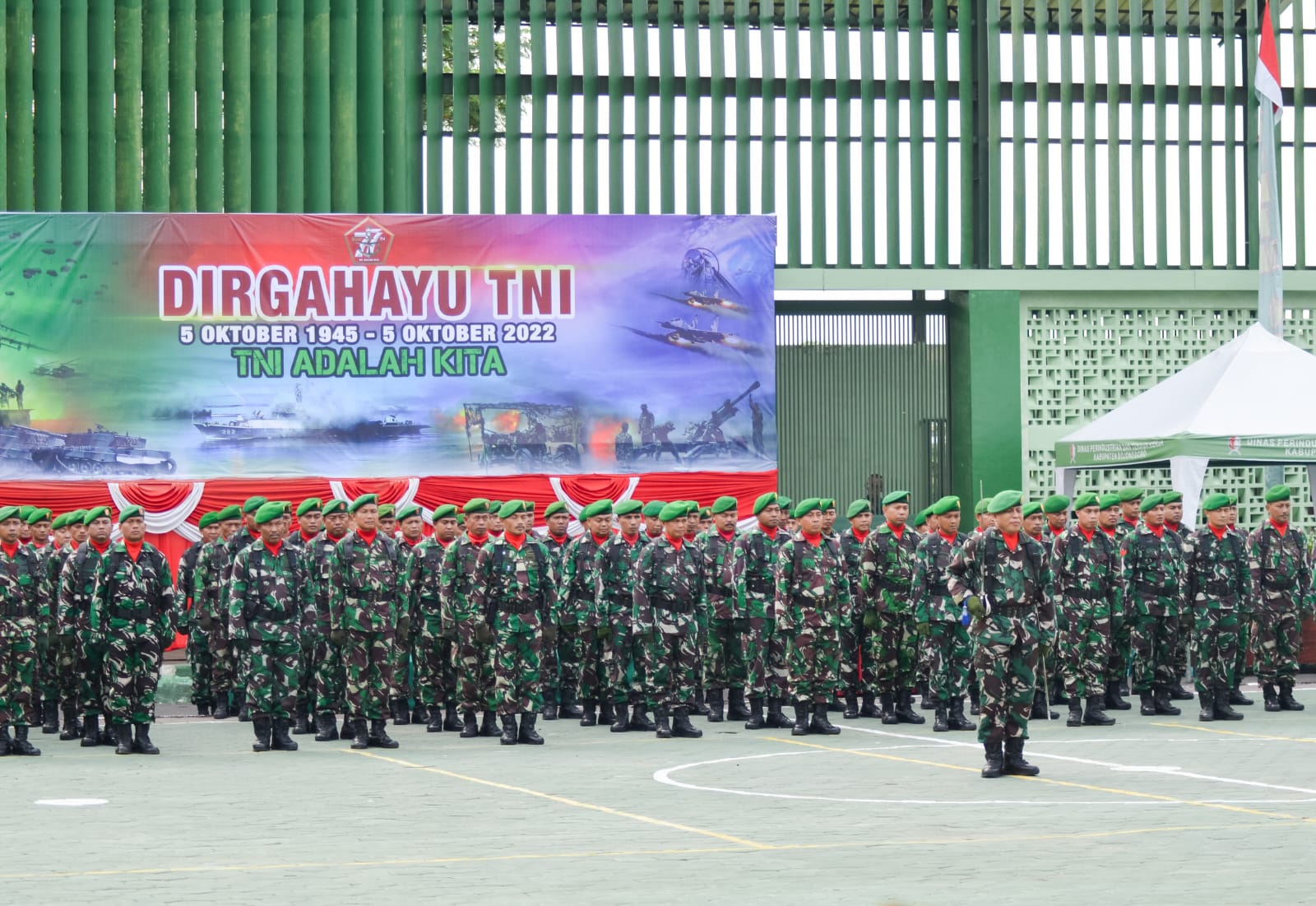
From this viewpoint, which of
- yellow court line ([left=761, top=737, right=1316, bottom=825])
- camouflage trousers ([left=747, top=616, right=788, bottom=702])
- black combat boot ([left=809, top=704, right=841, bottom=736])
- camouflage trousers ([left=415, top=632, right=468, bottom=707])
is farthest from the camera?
camouflage trousers ([left=415, top=632, right=468, bottom=707])

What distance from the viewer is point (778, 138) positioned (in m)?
26.1

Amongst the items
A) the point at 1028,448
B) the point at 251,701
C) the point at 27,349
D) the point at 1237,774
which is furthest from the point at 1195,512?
the point at 27,349

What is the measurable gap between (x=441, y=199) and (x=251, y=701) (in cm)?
1261

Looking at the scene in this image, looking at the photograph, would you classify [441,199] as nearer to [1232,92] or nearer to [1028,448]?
[1028,448]

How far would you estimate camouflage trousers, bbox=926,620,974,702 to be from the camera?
49.6 feet

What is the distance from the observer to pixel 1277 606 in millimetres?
16578

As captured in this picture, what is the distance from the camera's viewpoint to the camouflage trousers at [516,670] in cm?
1438

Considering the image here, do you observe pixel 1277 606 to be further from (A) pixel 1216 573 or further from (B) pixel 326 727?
(B) pixel 326 727

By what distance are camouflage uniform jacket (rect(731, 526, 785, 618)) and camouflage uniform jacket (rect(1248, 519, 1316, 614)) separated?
392 centimetres

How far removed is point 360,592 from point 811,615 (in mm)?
3375

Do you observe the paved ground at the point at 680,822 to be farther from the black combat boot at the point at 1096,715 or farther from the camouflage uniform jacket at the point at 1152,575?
the camouflage uniform jacket at the point at 1152,575

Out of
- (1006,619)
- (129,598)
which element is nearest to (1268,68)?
(1006,619)

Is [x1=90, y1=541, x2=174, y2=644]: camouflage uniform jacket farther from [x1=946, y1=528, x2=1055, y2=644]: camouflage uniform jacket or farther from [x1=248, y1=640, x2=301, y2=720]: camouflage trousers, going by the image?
[x1=946, y1=528, x2=1055, y2=644]: camouflage uniform jacket

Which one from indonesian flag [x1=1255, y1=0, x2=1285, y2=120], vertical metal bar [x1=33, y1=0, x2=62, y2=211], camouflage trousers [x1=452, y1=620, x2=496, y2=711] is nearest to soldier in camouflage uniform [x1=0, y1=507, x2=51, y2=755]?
camouflage trousers [x1=452, y1=620, x2=496, y2=711]
